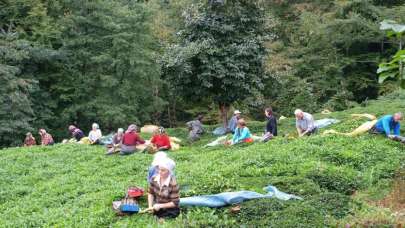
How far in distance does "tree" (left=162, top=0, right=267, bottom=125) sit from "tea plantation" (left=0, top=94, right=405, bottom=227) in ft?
20.1

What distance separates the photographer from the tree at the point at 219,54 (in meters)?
23.6

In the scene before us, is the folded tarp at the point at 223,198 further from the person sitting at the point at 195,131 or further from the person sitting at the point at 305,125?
the person sitting at the point at 195,131

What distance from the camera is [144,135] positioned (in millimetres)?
25609

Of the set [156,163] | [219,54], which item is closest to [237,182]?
[156,163]

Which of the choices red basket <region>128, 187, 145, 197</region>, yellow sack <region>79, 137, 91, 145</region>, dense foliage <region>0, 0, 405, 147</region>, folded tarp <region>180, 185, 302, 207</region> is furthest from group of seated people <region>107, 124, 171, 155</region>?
dense foliage <region>0, 0, 405, 147</region>

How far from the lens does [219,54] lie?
23.9 meters

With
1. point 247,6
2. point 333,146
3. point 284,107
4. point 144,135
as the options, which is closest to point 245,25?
point 247,6

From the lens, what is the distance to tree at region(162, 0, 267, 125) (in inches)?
930

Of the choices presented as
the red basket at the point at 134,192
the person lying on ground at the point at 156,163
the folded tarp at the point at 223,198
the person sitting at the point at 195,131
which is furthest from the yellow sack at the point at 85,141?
the folded tarp at the point at 223,198

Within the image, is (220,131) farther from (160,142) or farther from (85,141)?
(85,141)

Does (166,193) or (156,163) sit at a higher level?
(156,163)

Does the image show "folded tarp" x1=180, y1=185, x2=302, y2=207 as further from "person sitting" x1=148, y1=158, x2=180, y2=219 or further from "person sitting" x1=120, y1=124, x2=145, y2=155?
"person sitting" x1=120, y1=124, x2=145, y2=155

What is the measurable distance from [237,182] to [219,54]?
13833 mm

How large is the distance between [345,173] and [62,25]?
26992mm
